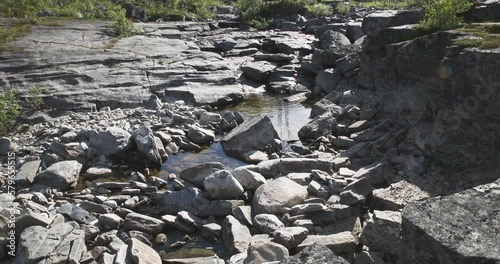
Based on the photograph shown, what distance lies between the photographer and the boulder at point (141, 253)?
8.14 m

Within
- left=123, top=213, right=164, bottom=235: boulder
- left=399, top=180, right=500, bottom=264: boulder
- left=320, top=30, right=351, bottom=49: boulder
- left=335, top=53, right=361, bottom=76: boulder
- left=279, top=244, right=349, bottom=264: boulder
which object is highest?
left=399, top=180, right=500, bottom=264: boulder

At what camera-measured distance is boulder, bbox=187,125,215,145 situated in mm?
15078

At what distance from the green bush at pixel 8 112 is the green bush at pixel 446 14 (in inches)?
566

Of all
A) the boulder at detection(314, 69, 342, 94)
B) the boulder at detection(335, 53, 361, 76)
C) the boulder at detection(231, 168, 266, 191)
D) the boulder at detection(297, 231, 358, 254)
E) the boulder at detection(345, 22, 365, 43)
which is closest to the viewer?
the boulder at detection(297, 231, 358, 254)

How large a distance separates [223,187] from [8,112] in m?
9.37

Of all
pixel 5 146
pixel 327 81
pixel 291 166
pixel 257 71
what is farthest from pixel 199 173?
pixel 257 71

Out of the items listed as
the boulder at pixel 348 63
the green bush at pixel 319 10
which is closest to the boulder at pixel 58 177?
the boulder at pixel 348 63

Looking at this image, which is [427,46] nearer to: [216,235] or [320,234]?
[320,234]

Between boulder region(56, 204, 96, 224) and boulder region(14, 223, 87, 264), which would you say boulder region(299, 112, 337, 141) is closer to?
boulder region(56, 204, 96, 224)

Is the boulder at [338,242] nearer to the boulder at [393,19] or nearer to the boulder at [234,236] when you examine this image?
the boulder at [234,236]

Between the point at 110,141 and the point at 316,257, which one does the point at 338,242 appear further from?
the point at 110,141

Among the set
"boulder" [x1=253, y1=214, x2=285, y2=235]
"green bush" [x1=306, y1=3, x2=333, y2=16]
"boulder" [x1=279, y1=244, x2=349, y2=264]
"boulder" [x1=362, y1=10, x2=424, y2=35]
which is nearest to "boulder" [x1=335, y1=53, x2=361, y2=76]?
"boulder" [x1=362, y1=10, x2=424, y2=35]

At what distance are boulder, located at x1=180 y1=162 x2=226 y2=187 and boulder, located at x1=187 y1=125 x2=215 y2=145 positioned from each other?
3.05m

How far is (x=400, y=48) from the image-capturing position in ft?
47.6
